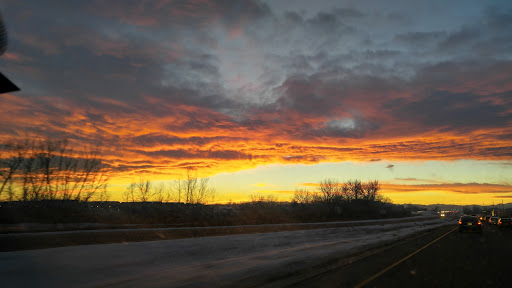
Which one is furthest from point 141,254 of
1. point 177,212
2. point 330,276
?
point 177,212

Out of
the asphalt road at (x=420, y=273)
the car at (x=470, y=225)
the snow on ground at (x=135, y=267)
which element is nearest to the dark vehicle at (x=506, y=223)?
the car at (x=470, y=225)

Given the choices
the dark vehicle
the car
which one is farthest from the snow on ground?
the dark vehicle

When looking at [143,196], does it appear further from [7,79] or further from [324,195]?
[324,195]

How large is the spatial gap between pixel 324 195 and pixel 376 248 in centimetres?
11728

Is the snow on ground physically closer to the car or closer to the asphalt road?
the asphalt road

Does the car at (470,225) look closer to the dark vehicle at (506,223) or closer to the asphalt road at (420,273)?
the dark vehicle at (506,223)

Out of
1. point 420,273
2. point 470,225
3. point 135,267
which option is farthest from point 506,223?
point 135,267

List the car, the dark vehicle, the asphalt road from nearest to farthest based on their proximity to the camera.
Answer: the asphalt road, the car, the dark vehicle

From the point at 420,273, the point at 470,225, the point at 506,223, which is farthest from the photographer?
the point at 506,223

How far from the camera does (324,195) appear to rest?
132 meters

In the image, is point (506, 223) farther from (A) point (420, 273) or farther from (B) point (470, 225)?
(A) point (420, 273)

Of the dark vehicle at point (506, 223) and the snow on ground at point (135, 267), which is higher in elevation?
the snow on ground at point (135, 267)

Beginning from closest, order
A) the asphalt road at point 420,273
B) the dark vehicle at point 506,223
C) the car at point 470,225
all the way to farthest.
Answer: the asphalt road at point 420,273 < the car at point 470,225 < the dark vehicle at point 506,223

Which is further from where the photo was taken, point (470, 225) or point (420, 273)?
point (470, 225)
